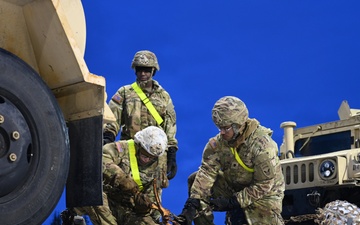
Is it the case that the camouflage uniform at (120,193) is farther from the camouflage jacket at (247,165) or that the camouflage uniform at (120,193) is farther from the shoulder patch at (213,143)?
the shoulder patch at (213,143)

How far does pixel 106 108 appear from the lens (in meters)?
4.41

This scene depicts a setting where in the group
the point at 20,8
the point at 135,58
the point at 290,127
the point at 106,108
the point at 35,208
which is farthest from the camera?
the point at 290,127

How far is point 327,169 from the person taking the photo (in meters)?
12.1

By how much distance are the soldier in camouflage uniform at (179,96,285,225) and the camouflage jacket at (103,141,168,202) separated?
393 mm

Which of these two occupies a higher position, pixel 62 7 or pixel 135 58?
pixel 135 58

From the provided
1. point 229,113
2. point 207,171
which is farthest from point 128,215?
point 229,113

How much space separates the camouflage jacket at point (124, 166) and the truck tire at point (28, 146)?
8.79ft

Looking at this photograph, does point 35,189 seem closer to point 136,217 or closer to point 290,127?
point 136,217

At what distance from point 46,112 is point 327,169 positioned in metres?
8.89

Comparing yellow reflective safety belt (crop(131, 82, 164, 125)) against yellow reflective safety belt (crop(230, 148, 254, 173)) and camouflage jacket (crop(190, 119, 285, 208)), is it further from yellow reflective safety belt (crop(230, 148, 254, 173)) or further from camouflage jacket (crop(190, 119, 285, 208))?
yellow reflective safety belt (crop(230, 148, 254, 173))

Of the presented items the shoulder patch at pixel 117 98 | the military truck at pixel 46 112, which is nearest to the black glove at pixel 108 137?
the shoulder patch at pixel 117 98

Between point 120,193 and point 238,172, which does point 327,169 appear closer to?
point 238,172

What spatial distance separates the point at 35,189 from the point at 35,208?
0.09 meters

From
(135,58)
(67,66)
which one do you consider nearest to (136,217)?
(135,58)
